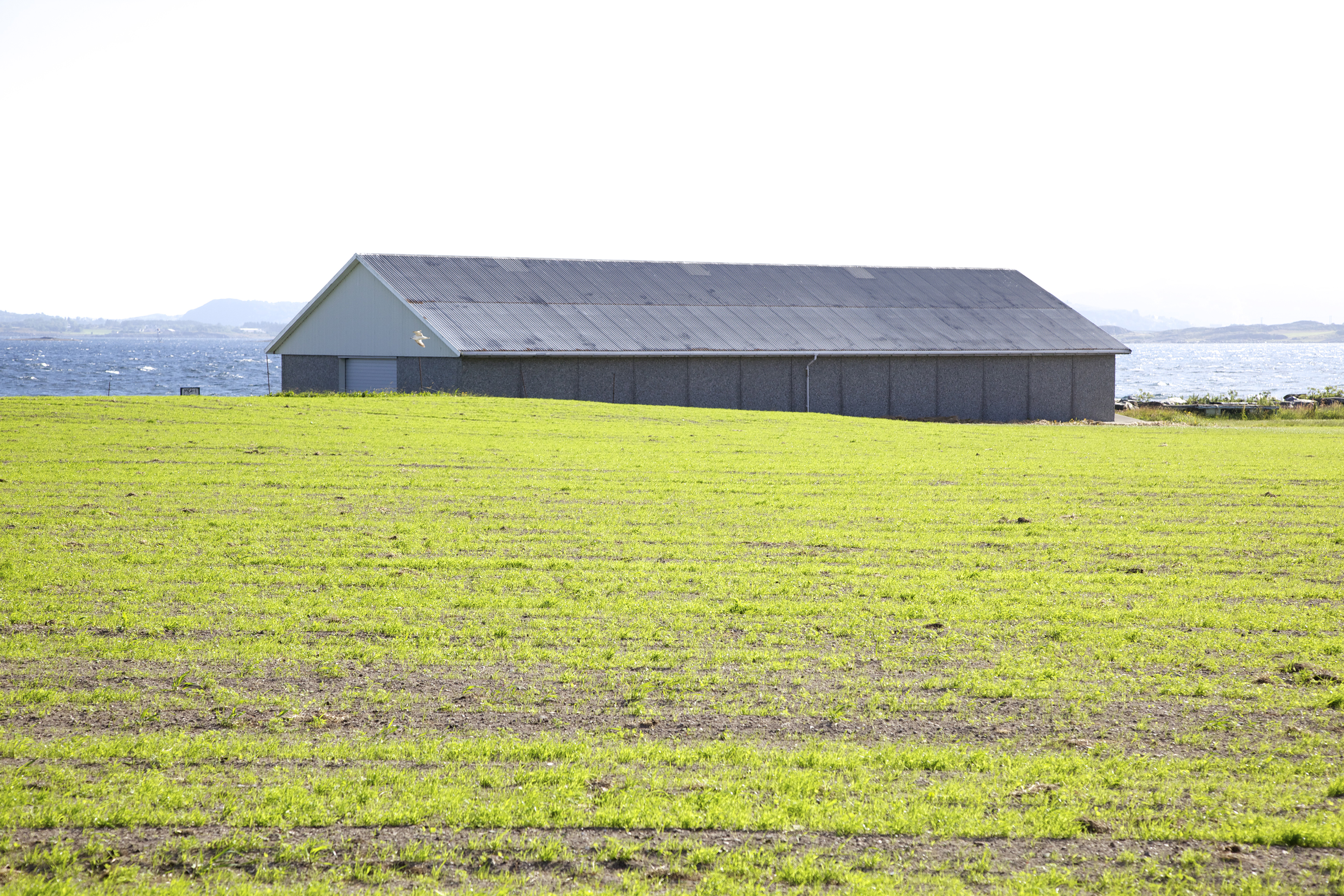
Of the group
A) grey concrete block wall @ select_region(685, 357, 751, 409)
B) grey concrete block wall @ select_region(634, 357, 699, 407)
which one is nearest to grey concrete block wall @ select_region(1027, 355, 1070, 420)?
grey concrete block wall @ select_region(685, 357, 751, 409)

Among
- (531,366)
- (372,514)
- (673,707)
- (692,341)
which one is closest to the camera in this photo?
(673,707)

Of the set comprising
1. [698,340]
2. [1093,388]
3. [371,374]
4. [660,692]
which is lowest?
[660,692]

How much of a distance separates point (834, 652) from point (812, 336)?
129 ft

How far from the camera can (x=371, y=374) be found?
1725 inches

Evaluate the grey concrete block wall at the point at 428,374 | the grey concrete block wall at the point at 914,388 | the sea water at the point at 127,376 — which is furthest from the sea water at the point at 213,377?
the grey concrete block wall at the point at 914,388

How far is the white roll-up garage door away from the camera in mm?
42812

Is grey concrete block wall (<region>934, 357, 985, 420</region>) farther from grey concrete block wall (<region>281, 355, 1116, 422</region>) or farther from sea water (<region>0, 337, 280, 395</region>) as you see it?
sea water (<region>0, 337, 280, 395</region>)

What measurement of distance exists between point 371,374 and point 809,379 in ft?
55.5

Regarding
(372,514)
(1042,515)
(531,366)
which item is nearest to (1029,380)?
(531,366)

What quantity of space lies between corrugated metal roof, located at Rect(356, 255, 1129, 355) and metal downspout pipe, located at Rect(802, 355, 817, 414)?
0.50 m

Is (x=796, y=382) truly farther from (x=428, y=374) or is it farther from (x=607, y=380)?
(x=428, y=374)

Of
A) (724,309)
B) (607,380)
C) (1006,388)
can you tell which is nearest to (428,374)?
(607,380)

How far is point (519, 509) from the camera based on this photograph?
15.1m

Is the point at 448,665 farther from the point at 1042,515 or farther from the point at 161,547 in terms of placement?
the point at 1042,515
